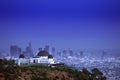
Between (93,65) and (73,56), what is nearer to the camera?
(93,65)

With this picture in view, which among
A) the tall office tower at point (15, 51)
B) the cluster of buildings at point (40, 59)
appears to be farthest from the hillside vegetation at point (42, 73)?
the tall office tower at point (15, 51)

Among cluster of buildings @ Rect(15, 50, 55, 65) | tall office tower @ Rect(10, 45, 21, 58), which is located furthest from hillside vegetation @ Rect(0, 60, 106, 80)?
tall office tower @ Rect(10, 45, 21, 58)

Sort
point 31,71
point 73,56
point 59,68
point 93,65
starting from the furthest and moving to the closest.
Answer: point 73,56 → point 93,65 → point 59,68 → point 31,71

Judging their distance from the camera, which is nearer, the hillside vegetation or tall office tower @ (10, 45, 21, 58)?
the hillside vegetation

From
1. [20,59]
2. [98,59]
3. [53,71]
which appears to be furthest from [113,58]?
[20,59]

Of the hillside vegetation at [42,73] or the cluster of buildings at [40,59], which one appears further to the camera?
the cluster of buildings at [40,59]

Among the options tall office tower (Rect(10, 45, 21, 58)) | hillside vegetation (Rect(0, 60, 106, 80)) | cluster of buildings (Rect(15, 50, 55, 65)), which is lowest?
hillside vegetation (Rect(0, 60, 106, 80))

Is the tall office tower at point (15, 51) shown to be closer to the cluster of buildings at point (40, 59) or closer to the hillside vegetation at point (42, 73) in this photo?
the cluster of buildings at point (40, 59)

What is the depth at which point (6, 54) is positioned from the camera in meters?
16.5

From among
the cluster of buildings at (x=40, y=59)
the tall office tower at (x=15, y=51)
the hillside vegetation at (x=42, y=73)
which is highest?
the tall office tower at (x=15, y=51)

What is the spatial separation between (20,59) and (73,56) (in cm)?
263

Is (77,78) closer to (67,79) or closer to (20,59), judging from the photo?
(67,79)

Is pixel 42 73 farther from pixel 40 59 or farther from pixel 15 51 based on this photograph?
pixel 15 51

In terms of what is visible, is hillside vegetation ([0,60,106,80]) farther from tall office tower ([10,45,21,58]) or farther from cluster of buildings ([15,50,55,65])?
tall office tower ([10,45,21,58])
